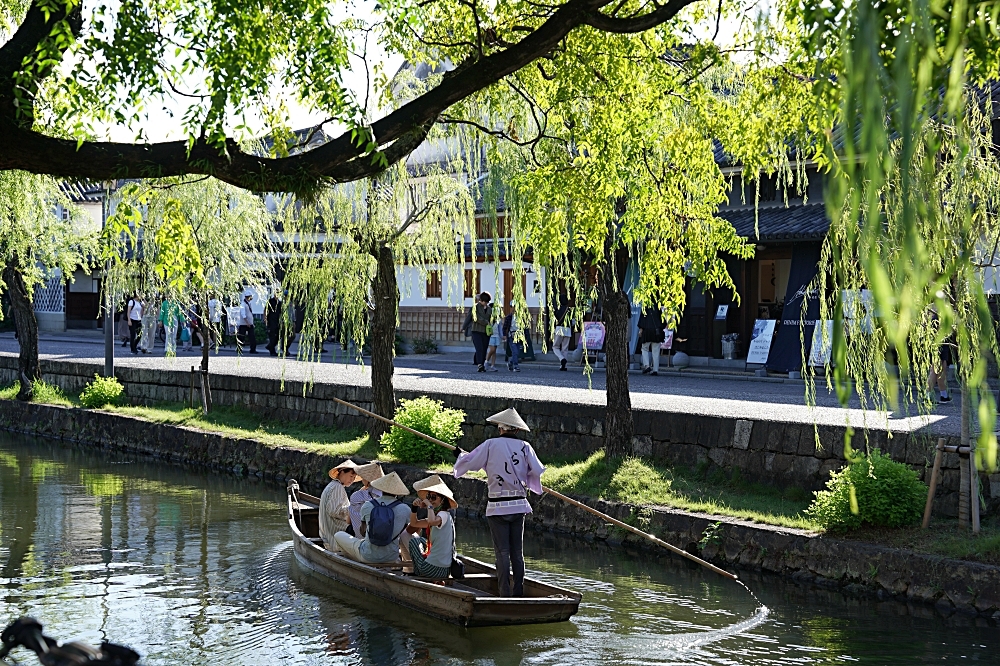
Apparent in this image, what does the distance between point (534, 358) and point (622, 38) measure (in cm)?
2111

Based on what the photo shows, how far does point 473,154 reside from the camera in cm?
1694

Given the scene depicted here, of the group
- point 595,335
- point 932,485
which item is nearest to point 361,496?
point 932,485

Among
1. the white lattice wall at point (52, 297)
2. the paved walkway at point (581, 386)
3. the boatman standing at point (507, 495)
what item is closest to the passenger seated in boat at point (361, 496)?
the boatman standing at point (507, 495)

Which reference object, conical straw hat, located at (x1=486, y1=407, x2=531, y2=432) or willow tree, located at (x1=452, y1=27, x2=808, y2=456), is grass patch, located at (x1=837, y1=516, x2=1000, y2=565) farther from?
conical straw hat, located at (x1=486, y1=407, x2=531, y2=432)

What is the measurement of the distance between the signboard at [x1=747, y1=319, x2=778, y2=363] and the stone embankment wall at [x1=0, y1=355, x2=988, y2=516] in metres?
8.97

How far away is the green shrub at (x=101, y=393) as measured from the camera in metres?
23.5

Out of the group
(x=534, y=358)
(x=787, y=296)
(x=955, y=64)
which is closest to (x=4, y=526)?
(x=955, y=64)

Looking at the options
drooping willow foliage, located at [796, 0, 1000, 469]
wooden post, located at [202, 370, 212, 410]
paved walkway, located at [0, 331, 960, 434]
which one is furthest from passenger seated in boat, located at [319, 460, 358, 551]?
wooden post, located at [202, 370, 212, 410]

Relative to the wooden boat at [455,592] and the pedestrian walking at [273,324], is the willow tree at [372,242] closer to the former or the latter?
the wooden boat at [455,592]

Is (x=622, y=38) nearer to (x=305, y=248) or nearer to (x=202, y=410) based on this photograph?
(x=305, y=248)

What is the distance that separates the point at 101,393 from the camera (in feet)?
77.5

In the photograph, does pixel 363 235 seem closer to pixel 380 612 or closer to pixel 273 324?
pixel 380 612

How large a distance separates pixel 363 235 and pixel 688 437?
5.38 meters

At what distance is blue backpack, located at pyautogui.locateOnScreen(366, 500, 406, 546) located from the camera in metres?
11.0
